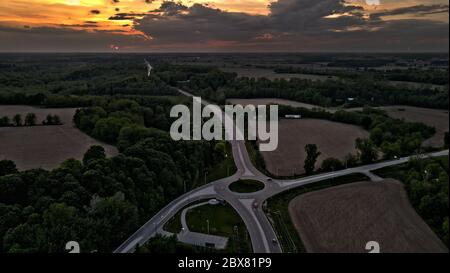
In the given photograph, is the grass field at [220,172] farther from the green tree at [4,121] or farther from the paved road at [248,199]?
the green tree at [4,121]

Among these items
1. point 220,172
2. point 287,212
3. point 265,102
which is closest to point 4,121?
point 220,172

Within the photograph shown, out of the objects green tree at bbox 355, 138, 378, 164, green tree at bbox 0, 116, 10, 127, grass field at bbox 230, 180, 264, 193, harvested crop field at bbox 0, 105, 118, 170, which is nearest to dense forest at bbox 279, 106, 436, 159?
green tree at bbox 355, 138, 378, 164

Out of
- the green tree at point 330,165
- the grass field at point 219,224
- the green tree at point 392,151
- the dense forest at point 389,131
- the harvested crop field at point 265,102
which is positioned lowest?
the grass field at point 219,224

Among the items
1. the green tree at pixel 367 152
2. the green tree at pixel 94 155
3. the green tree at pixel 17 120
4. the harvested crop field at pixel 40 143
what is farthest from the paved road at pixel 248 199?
the green tree at pixel 17 120

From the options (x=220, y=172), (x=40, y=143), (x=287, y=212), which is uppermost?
(x=40, y=143)

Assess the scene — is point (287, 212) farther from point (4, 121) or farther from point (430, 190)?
point (4, 121)
